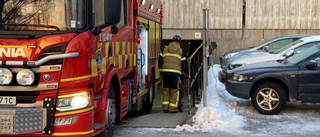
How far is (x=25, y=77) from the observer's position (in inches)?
204

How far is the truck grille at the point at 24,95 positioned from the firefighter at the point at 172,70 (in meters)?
4.71

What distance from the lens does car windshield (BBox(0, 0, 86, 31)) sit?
547 centimetres

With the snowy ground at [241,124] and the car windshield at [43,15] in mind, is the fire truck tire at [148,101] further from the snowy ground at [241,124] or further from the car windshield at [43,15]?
the car windshield at [43,15]

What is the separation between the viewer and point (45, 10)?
220 inches

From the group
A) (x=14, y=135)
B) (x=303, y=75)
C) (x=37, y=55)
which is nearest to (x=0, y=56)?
(x=37, y=55)

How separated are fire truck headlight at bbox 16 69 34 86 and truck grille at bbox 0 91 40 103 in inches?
6.0

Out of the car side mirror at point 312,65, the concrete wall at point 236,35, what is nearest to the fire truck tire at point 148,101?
the car side mirror at point 312,65

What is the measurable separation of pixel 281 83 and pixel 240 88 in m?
0.84

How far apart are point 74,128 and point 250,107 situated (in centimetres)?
541

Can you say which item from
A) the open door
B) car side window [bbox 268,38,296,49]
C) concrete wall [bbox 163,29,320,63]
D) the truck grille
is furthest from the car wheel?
concrete wall [bbox 163,29,320,63]

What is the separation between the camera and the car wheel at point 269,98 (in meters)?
9.00

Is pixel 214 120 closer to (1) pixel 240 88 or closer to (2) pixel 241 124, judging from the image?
(2) pixel 241 124

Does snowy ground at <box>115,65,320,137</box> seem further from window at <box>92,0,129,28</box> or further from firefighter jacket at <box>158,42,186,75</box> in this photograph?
window at <box>92,0,129,28</box>

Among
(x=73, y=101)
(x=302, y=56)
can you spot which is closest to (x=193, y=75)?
(x=302, y=56)
